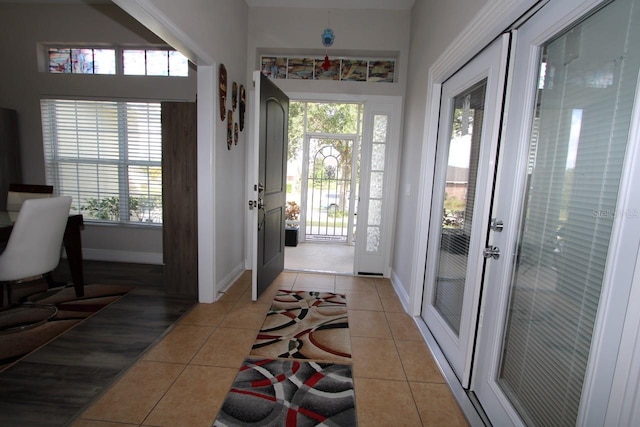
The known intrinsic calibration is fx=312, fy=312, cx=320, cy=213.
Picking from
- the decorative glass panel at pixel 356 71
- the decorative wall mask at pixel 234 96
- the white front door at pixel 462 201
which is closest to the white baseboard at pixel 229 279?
the decorative wall mask at pixel 234 96

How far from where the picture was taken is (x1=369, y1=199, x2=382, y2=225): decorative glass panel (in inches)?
149

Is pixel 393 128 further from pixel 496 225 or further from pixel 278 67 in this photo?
pixel 496 225

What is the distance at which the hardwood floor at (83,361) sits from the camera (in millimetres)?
1588

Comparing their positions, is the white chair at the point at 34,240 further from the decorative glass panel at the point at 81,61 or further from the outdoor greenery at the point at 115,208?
the decorative glass panel at the point at 81,61

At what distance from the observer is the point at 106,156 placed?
12.9ft

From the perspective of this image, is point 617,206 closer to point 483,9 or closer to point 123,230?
point 483,9

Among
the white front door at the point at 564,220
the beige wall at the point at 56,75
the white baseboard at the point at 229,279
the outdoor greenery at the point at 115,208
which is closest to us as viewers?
the white front door at the point at 564,220

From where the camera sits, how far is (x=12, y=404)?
5.25 feet

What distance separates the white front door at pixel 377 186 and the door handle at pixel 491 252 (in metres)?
2.10

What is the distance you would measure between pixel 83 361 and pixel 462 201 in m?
2.65

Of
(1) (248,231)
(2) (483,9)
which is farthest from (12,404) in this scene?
(2) (483,9)

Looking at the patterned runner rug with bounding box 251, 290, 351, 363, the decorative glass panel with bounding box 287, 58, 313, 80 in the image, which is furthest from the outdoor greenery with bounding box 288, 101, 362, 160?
the patterned runner rug with bounding box 251, 290, 351, 363

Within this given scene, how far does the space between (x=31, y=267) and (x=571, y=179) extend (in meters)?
3.44

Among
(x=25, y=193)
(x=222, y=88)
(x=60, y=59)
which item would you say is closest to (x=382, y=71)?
(x=222, y=88)
